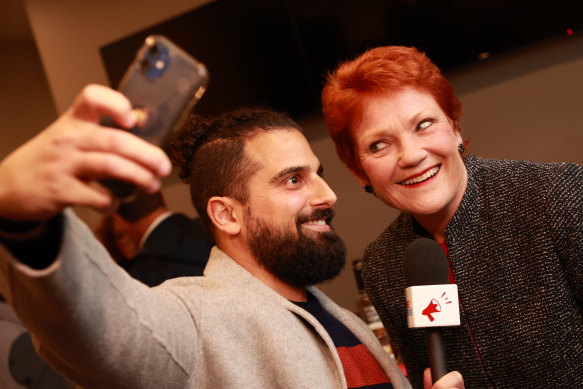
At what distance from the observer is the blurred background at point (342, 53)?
13.3 feet

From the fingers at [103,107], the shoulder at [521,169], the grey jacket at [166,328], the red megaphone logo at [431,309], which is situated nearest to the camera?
the fingers at [103,107]

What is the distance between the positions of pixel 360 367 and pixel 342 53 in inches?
120

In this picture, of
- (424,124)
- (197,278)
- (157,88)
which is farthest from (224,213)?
(157,88)

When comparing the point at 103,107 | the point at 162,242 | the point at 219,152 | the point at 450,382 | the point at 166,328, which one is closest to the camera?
the point at 103,107

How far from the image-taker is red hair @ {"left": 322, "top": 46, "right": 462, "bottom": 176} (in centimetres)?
191

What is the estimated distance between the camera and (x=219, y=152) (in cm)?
201

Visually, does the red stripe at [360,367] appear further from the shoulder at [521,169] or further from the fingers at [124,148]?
the fingers at [124,148]

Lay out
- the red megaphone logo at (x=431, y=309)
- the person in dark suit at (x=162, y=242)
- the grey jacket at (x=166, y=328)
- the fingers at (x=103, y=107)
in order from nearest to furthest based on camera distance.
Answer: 1. the fingers at (x=103, y=107)
2. the grey jacket at (x=166, y=328)
3. the red megaphone logo at (x=431, y=309)
4. the person in dark suit at (x=162, y=242)

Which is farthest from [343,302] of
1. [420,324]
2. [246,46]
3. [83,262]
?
[83,262]

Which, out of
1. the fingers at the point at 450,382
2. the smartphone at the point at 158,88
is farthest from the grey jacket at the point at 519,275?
the smartphone at the point at 158,88

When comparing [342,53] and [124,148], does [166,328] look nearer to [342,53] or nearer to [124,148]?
[124,148]

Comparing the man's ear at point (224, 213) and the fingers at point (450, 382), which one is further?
Result: the man's ear at point (224, 213)

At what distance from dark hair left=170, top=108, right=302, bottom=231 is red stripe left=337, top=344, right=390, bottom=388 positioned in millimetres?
495

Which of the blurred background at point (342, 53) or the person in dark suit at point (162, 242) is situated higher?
the blurred background at point (342, 53)
